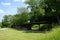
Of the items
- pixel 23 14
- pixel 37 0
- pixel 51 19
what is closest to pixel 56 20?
pixel 51 19

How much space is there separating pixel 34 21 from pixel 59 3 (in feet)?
34.4

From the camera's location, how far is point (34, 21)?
1773 inches

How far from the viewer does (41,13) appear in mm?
45562

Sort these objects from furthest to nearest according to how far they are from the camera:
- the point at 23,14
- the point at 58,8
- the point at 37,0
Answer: the point at 23,14, the point at 37,0, the point at 58,8

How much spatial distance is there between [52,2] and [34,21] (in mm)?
9152

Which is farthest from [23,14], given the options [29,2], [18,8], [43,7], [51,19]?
[51,19]

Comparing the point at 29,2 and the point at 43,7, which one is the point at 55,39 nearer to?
the point at 43,7

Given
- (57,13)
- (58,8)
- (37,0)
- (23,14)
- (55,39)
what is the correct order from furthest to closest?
(23,14), (37,0), (57,13), (58,8), (55,39)

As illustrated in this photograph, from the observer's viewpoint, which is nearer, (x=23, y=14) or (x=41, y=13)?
(x=41, y=13)

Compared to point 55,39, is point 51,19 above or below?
below

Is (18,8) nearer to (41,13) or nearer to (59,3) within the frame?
(41,13)

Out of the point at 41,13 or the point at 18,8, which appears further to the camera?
the point at 18,8

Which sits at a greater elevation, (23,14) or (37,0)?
(37,0)

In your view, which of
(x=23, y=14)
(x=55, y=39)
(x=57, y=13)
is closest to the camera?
(x=55, y=39)
